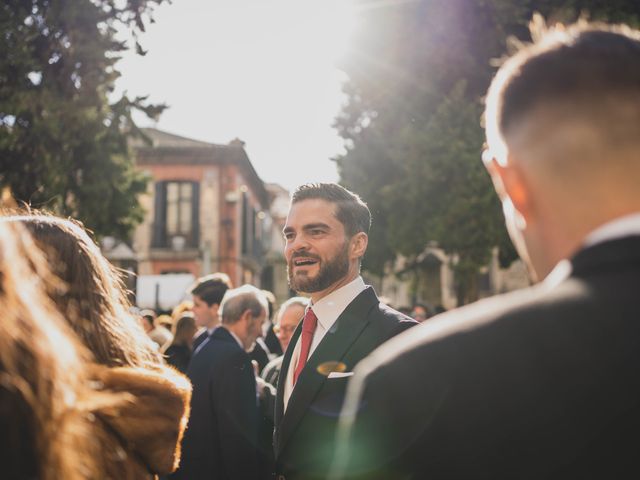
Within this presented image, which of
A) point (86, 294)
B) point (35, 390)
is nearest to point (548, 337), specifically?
point (35, 390)

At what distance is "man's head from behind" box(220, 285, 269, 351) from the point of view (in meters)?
5.04

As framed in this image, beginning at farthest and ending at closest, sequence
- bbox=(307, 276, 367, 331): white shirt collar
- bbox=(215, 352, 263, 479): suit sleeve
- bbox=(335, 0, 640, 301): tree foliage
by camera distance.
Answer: bbox=(335, 0, 640, 301): tree foliage < bbox=(215, 352, 263, 479): suit sleeve < bbox=(307, 276, 367, 331): white shirt collar

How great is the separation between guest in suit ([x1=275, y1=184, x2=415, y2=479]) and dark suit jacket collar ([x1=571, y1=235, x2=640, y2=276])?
1.60 m

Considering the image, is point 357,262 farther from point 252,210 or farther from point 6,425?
point 252,210

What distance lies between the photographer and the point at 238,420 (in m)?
4.16

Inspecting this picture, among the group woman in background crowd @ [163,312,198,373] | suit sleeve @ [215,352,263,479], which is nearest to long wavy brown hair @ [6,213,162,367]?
suit sleeve @ [215,352,263,479]

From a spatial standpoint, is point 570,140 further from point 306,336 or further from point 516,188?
point 306,336

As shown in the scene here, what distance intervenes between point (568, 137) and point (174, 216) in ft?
107

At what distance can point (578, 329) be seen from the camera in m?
0.98

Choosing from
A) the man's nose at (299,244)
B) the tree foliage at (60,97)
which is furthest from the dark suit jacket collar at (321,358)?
the tree foliage at (60,97)

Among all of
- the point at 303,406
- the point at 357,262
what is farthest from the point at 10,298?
the point at 357,262

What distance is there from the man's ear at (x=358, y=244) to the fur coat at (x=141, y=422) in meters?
1.71

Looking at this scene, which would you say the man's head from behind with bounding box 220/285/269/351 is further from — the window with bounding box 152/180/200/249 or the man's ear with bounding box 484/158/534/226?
the window with bounding box 152/180/200/249

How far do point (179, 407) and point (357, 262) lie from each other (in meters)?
1.80
